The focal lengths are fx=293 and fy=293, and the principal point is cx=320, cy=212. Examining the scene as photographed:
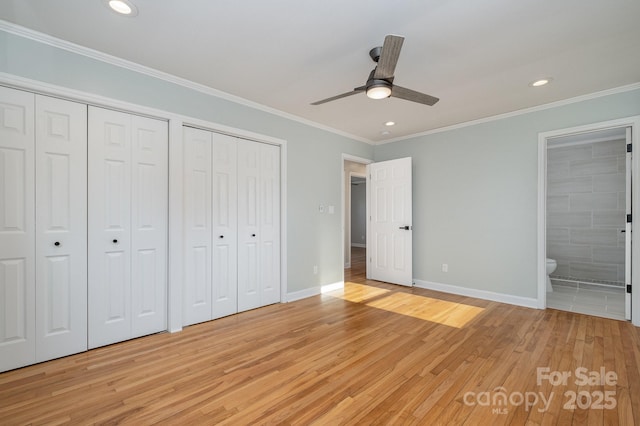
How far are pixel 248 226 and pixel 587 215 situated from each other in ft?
19.0

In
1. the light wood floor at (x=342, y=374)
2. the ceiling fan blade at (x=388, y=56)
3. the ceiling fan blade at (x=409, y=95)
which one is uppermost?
the ceiling fan blade at (x=388, y=56)

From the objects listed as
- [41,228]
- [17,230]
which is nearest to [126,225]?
[41,228]

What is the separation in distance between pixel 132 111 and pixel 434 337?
3738 millimetres

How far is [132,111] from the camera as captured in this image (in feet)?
9.35

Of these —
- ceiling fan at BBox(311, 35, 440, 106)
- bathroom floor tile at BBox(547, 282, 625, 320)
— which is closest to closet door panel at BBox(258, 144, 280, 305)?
ceiling fan at BBox(311, 35, 440, 106)

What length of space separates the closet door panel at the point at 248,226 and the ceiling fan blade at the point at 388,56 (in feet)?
6.61

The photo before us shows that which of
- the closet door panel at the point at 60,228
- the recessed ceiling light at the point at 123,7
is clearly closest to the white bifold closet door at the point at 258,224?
the closet door panel at the point at 60,228

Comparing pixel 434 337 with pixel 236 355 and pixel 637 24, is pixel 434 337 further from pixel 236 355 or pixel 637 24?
pixel 637 24

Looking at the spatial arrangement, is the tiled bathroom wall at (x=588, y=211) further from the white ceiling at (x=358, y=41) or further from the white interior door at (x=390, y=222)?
the white interior door at (x=390, y=222)

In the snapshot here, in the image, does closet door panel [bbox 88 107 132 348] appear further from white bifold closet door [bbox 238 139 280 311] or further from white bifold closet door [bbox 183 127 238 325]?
white bifold closet door [bbox 238 139 280 311]

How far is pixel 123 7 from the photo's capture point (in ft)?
6.72

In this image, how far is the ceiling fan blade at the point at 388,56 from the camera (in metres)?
1.91

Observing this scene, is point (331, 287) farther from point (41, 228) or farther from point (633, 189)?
point (633, 189)

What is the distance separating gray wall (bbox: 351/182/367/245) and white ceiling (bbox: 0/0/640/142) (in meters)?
6.94
